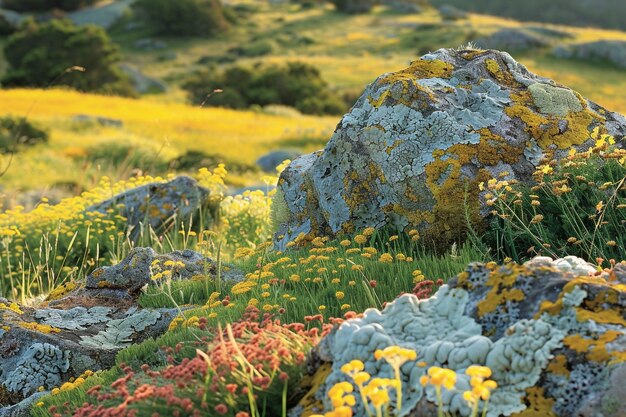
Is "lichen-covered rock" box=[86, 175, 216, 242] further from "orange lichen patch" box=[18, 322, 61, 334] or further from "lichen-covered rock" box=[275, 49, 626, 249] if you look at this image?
"orange lichen patch" box=[18, 322, 61, 334]

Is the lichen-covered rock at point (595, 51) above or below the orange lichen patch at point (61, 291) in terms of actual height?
below

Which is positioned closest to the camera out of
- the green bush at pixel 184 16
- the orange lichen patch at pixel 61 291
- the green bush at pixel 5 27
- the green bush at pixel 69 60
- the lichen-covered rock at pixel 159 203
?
the orange lichen patch at pixel 61 291

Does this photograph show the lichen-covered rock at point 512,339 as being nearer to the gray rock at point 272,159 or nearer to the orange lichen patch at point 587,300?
the orange lichen patch at point 587,300

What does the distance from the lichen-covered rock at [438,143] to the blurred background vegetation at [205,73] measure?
8.14ft

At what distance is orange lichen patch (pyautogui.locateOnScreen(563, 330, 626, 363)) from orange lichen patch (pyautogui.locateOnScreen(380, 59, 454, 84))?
424 centimetres

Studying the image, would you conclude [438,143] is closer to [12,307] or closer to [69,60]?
[12,307]

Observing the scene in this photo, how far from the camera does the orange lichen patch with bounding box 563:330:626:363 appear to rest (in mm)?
3207

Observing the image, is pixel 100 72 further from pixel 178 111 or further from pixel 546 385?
pixel 546 385

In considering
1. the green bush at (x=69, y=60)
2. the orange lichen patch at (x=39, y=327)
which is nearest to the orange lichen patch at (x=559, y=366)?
the orange lichen patch at (x=39, y=327)

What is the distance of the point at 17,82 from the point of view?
5934 cm

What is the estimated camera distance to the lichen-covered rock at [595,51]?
198ft

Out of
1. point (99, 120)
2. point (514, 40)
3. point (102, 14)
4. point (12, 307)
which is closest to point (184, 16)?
point (102, 14)

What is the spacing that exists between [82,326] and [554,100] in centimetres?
423

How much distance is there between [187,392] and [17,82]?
196ft
